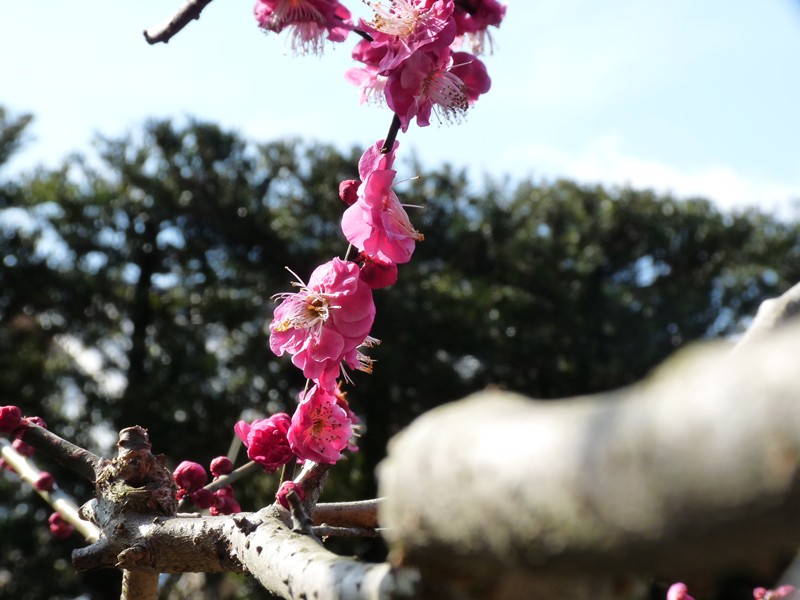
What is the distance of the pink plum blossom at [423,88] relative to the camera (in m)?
0.96

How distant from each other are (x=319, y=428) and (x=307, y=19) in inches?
19.6

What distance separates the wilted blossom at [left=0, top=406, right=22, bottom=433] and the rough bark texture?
0.80 metres

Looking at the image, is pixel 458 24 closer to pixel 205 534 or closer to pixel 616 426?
pixel 205 534

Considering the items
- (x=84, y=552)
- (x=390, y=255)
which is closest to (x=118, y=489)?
(x=84, y=552)

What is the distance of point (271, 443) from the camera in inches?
40.7

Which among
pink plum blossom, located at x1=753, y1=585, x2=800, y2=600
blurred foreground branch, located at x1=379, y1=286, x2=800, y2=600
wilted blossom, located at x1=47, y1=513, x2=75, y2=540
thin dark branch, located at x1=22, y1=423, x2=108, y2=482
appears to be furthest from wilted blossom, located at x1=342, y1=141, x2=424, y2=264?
wilted blossom, located at x1=47, y1=513, x2=75, y2=540

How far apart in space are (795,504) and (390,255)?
697mm

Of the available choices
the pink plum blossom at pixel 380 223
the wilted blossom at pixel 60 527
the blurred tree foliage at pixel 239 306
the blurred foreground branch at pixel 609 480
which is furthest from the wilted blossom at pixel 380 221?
the blurred tree foliage at pixel 239 306

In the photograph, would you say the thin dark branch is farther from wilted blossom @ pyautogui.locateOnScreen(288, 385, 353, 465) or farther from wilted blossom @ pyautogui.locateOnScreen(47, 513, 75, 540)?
wilted blossom @ pyautogui.locateOnScreen(47, 513, 75, 540)

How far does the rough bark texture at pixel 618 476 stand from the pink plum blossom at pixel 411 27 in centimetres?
69

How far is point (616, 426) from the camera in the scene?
28 centimetres

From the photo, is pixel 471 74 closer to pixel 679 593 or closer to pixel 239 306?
pixel 679 593

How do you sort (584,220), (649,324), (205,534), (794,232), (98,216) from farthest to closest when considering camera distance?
(794,232) < (584,220) < (649,324) < (98,216) < (205,534)

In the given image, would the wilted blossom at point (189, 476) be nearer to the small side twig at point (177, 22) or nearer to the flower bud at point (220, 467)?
the flower bud at point (220, 467)
